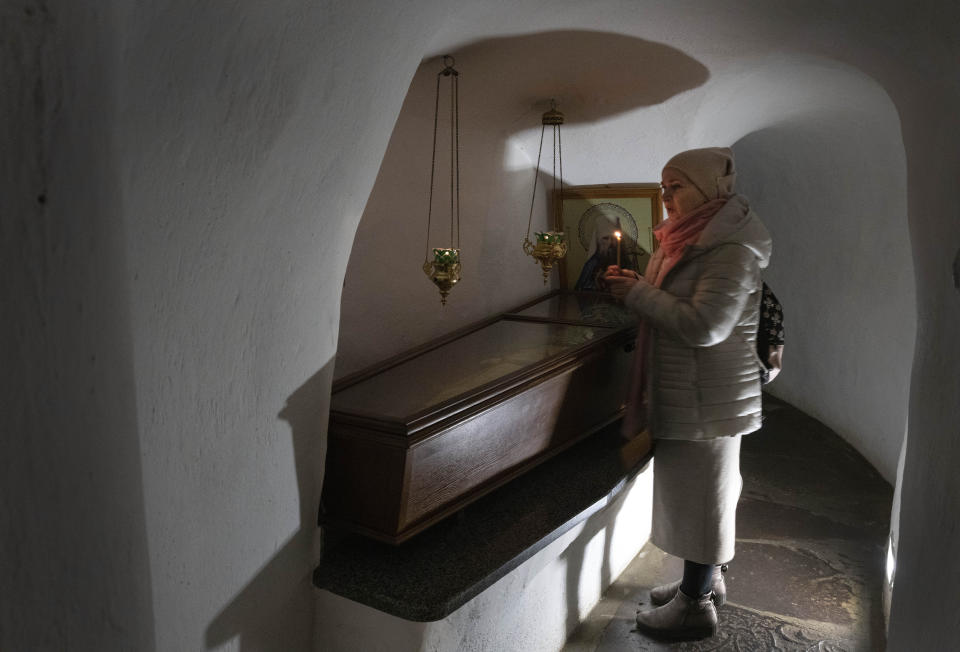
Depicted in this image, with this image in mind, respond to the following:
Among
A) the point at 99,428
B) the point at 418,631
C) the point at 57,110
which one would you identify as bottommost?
the point at 418,631

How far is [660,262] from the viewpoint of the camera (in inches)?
110

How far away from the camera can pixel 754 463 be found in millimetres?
4641

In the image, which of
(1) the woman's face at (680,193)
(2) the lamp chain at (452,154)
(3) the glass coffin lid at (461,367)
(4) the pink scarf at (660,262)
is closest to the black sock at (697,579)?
(4) the pink scarf at (660,262)

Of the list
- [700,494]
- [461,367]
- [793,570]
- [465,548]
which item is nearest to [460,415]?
[465,548]

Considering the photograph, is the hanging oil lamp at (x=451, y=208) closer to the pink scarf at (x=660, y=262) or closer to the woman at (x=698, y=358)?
the woman at (x=698, y=358)

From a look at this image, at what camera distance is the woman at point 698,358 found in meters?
2.50

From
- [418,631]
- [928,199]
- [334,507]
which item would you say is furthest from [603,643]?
[928,199]

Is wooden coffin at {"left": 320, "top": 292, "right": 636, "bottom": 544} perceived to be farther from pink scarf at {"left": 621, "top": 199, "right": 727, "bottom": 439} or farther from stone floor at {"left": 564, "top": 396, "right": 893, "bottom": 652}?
stone floor at {"left": 564, "top": 396, "right": 893, "bottom": 652}

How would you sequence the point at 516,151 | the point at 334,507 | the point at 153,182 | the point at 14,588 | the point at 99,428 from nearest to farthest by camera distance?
the point at 14,588, the point at 99,428, the point at 153,182, the point at 334,507, the point at 516,151

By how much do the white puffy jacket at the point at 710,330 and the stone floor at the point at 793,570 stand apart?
829 mm

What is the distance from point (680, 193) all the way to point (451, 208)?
102 centimetres

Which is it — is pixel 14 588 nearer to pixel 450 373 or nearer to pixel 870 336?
pixel 450 373

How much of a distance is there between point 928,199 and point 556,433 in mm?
1414

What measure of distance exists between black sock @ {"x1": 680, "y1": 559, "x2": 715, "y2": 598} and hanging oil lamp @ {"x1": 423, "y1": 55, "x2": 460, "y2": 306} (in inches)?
52.2
